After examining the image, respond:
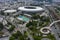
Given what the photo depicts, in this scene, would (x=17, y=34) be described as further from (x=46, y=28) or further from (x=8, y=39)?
(x=46, y=28)

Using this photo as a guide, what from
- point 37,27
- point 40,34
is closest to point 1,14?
point 37,27

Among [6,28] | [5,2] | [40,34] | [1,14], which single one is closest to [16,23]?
[6,28]

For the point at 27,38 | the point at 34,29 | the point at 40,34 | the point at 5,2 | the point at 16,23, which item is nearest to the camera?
the point at 27,38

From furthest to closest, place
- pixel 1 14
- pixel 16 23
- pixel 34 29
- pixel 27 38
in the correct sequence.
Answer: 1. pixel 1 14
2. pixel 16 23
3. pixel 34 29
4. pixel 27 38

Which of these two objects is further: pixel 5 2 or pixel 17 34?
pixel 5 2

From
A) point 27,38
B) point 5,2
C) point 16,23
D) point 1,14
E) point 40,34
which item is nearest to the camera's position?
point 27,38

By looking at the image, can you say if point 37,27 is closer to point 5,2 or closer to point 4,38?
point 4,38

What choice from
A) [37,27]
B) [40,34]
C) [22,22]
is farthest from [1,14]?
[40,34]

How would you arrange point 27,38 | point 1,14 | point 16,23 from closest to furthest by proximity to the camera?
1. point 27,38
2. point 16,23
3. point 1,14

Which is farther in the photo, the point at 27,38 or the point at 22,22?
the point at 22,22
